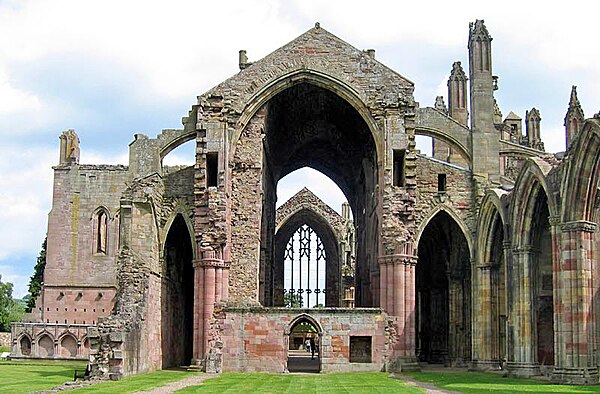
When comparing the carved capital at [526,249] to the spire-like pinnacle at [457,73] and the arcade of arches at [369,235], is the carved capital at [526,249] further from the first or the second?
the spire-like pinnacle at [457,73]

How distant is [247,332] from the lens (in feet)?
97.6

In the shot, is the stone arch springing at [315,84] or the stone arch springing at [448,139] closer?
the stone arch springing at [315,84]

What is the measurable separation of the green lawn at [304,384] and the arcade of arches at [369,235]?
187cm

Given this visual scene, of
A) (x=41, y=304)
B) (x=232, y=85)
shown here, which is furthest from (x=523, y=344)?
(x=41, y=304)

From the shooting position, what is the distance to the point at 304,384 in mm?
23844

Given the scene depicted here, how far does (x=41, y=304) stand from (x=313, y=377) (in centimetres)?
2690

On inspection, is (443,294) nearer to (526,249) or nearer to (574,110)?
(526,249)

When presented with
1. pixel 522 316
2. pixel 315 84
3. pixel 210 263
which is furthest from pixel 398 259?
pixel 315 84

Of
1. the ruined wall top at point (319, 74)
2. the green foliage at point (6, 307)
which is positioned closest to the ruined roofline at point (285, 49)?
the ruined wall top at point (319, 74)

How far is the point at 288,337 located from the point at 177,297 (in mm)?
7525

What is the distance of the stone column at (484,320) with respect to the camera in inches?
1246

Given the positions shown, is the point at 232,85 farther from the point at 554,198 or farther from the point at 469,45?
the point at 554,198

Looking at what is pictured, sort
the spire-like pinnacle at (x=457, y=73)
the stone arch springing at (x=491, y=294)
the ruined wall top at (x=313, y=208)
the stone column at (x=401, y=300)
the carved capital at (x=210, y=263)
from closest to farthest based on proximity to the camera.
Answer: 1. the stone column at (x=401, y=300)
2. the carved capital at (x=210, y=263)
3. the stone arch springing at (x=491, y=294)
4. the spire-like pinnacle at (x=457, y=73)
5. the ruined wall top at (x=313, y=208)

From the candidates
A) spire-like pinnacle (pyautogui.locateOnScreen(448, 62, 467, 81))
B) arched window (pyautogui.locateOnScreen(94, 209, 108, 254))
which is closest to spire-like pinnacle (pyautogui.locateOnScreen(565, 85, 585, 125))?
spire-like pinnacle (pyautogui.locateOnScreen(448, 62, 467, 81))
